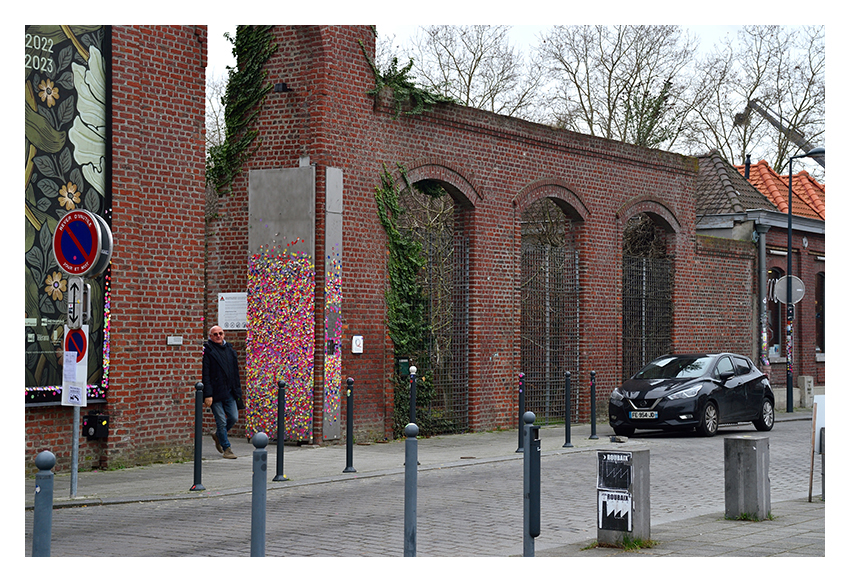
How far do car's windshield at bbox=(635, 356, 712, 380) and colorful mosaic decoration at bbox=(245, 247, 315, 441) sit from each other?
6720mm

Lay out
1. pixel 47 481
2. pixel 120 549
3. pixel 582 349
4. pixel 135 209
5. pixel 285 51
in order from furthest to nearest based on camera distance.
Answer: pixel 582 349, pixel 285 51, pixel 135 209, pixel 120 549, pixel 47 481

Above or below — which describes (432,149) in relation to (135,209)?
above

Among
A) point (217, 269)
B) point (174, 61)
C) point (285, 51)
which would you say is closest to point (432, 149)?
point (285, 51)

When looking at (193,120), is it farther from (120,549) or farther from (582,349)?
(582,349)

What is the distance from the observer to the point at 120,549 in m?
8.11

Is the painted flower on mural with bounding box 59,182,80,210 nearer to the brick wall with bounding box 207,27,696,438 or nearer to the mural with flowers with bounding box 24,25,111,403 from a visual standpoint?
the mural with flowers with bounding box 24,25,111,403

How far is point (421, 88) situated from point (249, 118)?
3.09 m

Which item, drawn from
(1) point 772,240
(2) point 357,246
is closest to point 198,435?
(2) point 357,246

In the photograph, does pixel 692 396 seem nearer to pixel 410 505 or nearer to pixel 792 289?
pixel 792 289

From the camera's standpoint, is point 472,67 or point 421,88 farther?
point 472,67

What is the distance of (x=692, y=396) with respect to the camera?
18094mm

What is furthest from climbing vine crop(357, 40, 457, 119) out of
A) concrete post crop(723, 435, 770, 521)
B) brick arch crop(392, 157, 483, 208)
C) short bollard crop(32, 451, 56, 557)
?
short bollard crop(32, 451, 56, 557)

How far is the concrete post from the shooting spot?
30.7 ft

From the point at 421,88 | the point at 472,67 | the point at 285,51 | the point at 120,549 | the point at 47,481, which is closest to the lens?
the point at 47,481
